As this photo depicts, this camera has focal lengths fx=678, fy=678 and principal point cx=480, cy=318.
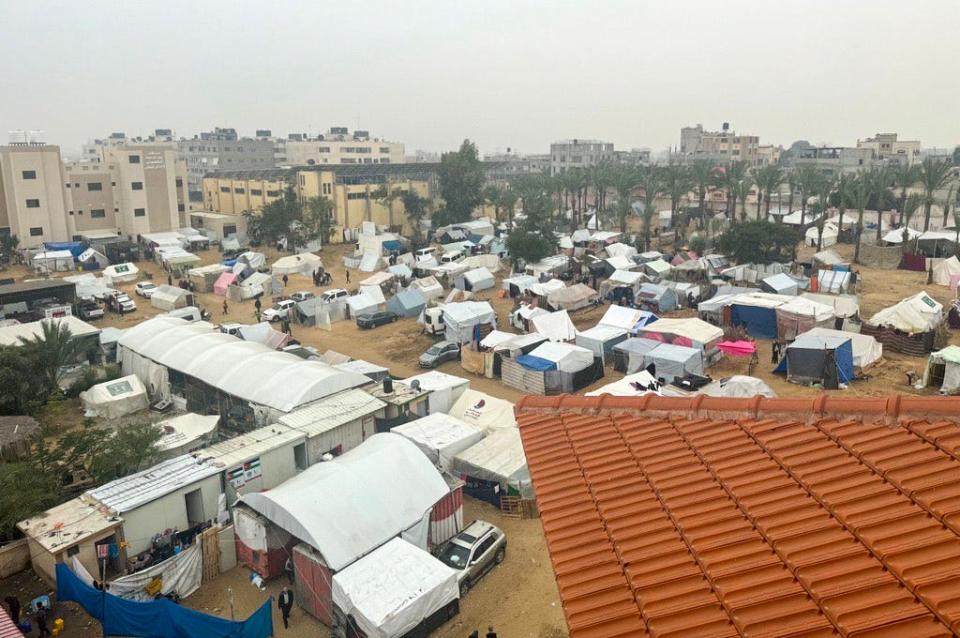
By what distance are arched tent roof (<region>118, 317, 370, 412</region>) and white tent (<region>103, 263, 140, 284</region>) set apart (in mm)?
18661

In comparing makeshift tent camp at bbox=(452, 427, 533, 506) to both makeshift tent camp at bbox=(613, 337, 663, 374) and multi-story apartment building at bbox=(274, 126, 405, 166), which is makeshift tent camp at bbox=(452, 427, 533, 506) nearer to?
makeshift tent camp at bbox=(613, 337, 663, 374)

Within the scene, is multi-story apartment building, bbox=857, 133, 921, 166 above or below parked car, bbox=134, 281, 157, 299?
above

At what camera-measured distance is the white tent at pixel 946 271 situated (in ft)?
109

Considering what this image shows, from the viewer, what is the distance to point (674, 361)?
21.1m

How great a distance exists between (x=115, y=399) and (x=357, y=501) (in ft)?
37.4

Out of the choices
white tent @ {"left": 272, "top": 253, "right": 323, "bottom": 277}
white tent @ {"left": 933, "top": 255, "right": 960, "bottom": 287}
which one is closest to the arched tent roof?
white tent @ {"left": 272, "top": 253, "right": 323, "bottom": 277}

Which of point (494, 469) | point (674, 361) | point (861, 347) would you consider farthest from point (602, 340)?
point (494, 469)

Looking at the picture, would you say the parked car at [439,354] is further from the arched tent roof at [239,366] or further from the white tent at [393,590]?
the white tent at [393,590]

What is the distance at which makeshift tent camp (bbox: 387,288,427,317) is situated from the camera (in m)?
31.2

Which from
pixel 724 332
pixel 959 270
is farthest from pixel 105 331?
pixel 959 270

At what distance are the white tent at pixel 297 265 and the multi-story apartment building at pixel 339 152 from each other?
190 feet

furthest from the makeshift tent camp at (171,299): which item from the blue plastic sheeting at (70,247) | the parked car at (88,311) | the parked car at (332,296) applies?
the blue plastic sheeting at (70,247)

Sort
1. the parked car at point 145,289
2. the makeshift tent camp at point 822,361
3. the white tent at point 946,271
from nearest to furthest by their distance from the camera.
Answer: the makeshift tent camp at point 822,361
the white tent at point 946,271
the parked car at point 145,289

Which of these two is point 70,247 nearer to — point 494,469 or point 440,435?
point 440,435
